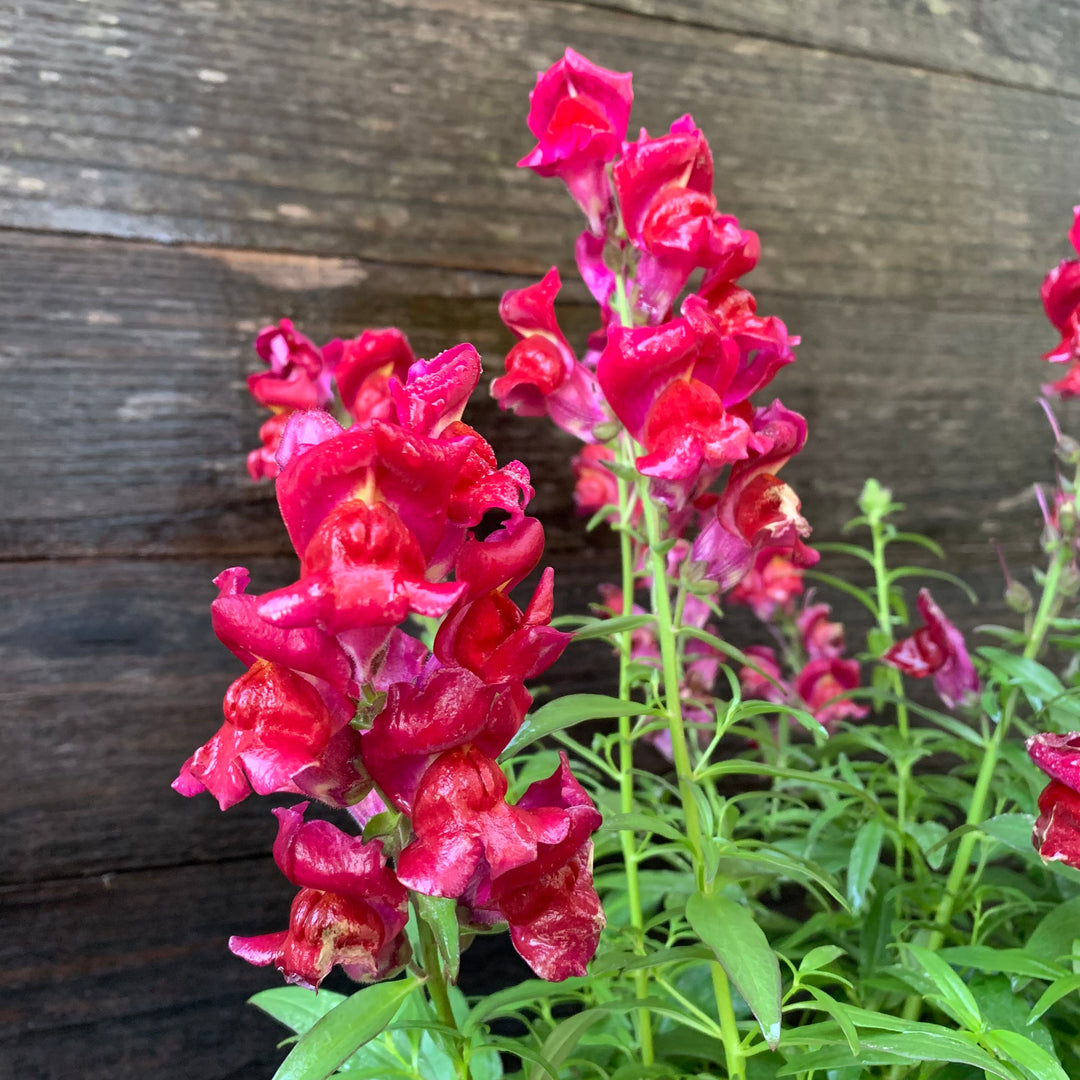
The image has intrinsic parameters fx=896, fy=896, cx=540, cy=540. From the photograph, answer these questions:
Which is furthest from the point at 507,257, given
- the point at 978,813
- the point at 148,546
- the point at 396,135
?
the point at 978,813

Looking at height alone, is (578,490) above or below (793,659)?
above

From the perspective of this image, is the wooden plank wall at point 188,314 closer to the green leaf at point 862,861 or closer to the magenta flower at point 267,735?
the green leaf at point 862,861

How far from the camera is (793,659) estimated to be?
1.06 metres

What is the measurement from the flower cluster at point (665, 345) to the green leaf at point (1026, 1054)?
0.24 meters

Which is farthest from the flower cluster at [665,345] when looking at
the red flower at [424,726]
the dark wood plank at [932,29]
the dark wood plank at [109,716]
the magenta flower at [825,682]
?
the dark wood plank at [932,29]

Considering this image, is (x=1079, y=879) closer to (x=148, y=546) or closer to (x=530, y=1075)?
(x=530, y=1075)

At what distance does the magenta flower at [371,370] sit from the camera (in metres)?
0.72

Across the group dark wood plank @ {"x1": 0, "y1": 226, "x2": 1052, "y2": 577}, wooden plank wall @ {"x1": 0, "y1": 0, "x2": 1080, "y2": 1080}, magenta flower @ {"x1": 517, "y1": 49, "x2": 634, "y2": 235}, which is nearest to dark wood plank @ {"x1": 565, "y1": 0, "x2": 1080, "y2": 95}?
wooden plank wall @ {"x1": 0, "y1": 0, "x2": 1080, "y2": 1080}

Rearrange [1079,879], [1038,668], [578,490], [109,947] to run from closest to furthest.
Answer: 1. [1079,879]
2. [1038,668]
3. [109,947]
4. [578,490]

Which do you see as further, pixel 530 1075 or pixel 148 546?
pixel 148 546

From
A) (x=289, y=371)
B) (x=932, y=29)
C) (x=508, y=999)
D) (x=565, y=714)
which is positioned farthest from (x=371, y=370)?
(x=932, y=29)

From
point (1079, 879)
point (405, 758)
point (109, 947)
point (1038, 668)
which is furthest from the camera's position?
point (109, 947)

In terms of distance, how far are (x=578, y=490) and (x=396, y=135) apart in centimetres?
43

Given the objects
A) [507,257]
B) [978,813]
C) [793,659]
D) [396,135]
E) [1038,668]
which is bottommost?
[793,659]
